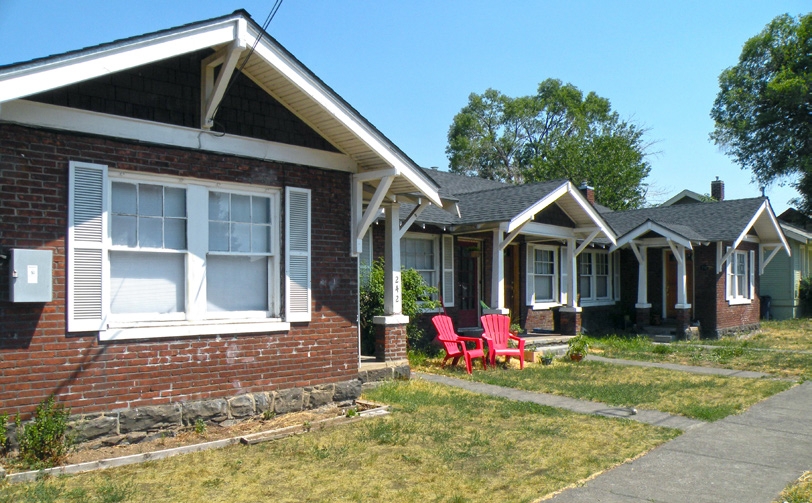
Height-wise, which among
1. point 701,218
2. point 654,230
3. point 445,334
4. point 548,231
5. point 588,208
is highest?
point 701,218

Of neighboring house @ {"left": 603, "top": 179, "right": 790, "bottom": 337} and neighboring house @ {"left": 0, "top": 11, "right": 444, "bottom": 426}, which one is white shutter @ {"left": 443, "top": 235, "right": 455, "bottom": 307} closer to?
neighboring house @ {"left": 0, "top": 11, "right": 444, "bottom": 426}

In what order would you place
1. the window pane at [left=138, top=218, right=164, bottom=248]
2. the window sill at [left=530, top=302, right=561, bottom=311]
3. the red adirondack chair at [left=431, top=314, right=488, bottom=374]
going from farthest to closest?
1. the window sill at [left=530, top=302, right=561, bottom=311]
2. the red adirondack chair at [left=431, top=314, right=488, bottom=374]
3. the window pane at [left=138, top=218, right=164, bottom=248]

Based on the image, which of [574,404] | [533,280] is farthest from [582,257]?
[574,404]

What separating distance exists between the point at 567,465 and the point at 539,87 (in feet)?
179

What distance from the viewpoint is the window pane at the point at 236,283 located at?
7.52m

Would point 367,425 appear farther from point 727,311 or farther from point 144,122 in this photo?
point 727,311

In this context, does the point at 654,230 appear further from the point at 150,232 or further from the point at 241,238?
the point at 150,232

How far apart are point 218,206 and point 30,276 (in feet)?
6.96

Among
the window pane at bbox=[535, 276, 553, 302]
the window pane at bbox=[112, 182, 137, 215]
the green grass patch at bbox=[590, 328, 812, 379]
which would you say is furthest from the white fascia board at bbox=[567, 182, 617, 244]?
Answer: the window pane at bbox=[112, 182, 137, 215]

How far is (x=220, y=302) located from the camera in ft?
24.8

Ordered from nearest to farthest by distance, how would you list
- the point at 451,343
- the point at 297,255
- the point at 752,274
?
the point at 297,255 < the point at 451,343 < the point at 752,274

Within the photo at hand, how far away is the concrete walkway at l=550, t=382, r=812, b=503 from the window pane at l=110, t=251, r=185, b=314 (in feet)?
14.3

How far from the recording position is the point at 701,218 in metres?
21.3

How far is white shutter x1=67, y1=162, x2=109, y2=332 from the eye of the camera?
20.8 ft
